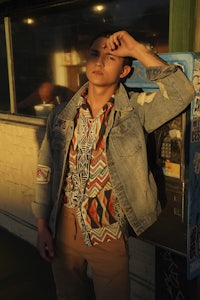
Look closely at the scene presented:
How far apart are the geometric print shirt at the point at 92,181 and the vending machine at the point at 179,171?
1.24 ft

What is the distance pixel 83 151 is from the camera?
6.97ft

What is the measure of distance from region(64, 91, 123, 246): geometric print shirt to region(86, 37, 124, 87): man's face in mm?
119

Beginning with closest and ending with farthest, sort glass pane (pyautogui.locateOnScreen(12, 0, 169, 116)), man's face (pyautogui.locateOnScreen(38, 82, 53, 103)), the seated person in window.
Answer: glass pane (pyautogui.locateOnScreen(12, 0, 169, 116))
the seated person in window
man's face (pyautogui.locateOnScreen(38, 82, 53, 103))

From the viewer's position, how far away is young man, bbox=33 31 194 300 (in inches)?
79.5

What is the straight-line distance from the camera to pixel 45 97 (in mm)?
4277

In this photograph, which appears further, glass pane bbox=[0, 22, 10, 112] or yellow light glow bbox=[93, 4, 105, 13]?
glass pane bbox=[0, 22, 10, 112]

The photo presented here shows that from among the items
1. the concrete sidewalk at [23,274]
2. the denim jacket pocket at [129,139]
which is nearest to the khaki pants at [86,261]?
the denim jacket pocket at [129,139]

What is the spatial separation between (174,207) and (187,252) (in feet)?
0.91

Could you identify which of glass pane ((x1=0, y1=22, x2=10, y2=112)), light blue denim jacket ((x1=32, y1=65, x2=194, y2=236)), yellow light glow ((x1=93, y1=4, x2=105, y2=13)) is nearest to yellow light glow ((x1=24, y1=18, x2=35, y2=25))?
glass pane ((x1=0, y1=22, x2=10, y2=112))

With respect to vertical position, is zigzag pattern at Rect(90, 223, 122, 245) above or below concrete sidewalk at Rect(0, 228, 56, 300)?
above

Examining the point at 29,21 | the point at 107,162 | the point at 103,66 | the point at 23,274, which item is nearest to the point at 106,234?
the point at 107,162

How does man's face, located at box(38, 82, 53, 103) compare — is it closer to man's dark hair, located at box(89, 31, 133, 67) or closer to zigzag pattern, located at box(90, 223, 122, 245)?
man's dark hair, located at box(89, 31, 133, 67)

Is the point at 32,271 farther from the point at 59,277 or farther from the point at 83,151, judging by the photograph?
the point at 83,151

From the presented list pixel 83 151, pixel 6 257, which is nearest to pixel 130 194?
pixel 83 151
